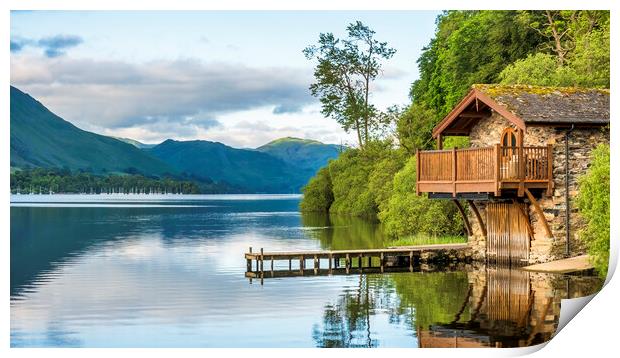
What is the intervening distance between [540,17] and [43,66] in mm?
59923

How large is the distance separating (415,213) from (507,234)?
11.0m

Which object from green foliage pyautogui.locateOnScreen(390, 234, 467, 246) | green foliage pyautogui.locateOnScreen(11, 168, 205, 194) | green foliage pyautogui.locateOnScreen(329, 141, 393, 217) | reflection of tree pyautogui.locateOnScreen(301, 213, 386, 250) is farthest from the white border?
green foliage pyautogui.locateOnScreen(11, 168, 205, 194)

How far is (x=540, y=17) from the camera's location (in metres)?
47.8

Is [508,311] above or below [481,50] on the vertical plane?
below

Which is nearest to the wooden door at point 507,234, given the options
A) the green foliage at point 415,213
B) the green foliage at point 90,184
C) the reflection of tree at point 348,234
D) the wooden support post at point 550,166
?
the wooden support post at point 550,166

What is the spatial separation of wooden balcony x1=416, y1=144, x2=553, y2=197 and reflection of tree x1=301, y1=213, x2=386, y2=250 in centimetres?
1213

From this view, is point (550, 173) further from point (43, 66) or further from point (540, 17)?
point (43, 66)

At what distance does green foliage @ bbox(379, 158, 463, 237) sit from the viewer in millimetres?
40469

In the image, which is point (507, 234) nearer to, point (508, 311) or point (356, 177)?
point (508, 311)

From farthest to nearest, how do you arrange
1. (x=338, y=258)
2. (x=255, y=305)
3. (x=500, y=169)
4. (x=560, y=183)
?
(x=338, y=258) → (x=560, y=183) → (x=500, y=169) → (x=255, y=305)

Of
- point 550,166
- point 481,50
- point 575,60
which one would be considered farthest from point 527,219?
point 481,50

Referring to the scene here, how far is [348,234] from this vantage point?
2003 inches

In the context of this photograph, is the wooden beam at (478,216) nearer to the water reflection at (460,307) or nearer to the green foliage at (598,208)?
the water reflection at (460,307)
